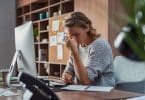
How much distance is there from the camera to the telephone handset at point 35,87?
1079 mm

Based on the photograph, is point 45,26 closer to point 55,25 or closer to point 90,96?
point 55,25

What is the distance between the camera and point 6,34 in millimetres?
4207

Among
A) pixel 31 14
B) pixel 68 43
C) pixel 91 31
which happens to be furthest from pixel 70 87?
pixel 31 14

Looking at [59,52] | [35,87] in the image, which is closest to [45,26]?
[59,52]

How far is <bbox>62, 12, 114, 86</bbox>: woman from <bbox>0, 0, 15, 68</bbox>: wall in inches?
85.6

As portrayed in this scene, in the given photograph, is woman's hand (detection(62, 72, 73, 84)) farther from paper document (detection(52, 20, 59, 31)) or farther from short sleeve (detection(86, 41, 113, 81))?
paper document (detection(52, 20, 59, 31))

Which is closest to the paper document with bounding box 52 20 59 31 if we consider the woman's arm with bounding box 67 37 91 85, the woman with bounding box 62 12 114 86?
the woman with bounding box 62 12 114 86

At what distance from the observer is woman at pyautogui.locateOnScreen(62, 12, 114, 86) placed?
205cm

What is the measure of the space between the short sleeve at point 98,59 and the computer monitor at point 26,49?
523 millimetres

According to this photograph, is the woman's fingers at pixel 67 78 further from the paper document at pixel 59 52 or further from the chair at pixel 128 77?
the paper document at pixel 59 52

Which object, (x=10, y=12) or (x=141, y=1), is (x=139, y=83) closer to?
(x=141, y=1)

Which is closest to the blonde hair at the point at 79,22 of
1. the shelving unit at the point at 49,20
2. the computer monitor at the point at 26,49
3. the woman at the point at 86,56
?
the woman at the point at 86,56

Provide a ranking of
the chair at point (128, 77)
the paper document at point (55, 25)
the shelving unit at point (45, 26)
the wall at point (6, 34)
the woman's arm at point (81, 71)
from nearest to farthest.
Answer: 1. the woman's arm at point (81, 71)
2. the chair at point (128, 77)
3. the wall at point (6, 34)
4. the paper document at point (55, 25)
5. the shelving unit at point (45, 26)

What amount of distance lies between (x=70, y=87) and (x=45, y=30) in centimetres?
367
